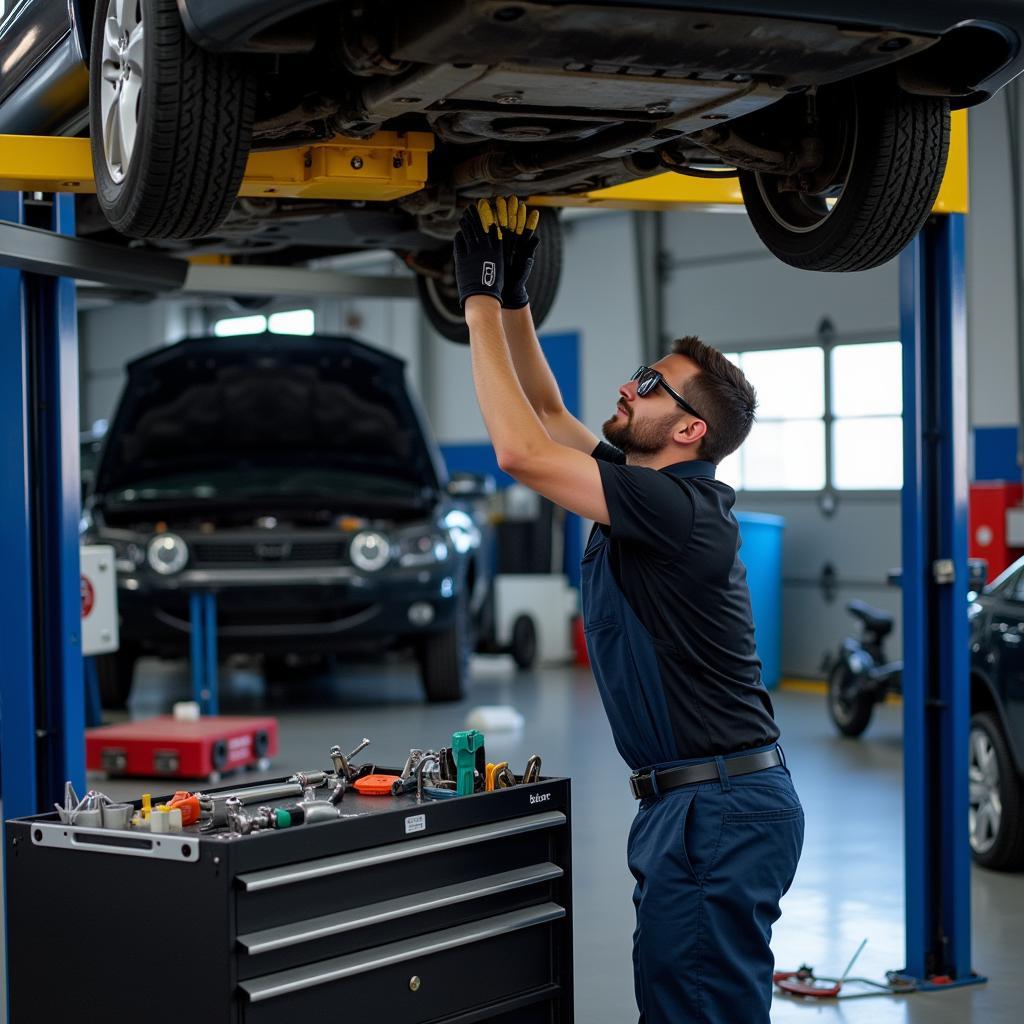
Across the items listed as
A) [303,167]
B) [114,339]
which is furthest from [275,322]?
[303,167]

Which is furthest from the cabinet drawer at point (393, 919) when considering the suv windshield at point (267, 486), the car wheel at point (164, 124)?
the suv windshield at point (267, 486)

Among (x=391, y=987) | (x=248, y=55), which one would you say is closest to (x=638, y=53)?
(x=248, y=55)

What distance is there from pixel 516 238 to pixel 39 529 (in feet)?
4.84

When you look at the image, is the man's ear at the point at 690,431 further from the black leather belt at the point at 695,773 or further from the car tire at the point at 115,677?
the car tire at the point at 115,677

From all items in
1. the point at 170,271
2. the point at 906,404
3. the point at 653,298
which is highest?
the point at 653,298

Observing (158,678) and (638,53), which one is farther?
(158,678)

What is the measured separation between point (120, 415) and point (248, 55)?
619 centimetres

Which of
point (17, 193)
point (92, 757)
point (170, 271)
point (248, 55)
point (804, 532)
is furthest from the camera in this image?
point (804, 532)

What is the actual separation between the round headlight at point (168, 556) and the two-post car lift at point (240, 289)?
142 inches

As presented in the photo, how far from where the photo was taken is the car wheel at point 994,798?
5.36 meters

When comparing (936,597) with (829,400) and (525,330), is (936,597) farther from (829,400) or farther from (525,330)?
(829,400)

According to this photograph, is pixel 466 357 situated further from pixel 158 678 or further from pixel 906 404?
pixel 906 404

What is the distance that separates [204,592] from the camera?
8367 millimetres

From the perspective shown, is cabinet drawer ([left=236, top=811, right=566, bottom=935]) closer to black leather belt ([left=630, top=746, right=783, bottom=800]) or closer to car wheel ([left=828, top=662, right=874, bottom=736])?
black leather belt ([left=630, top=746, right=783, bottom=800])
